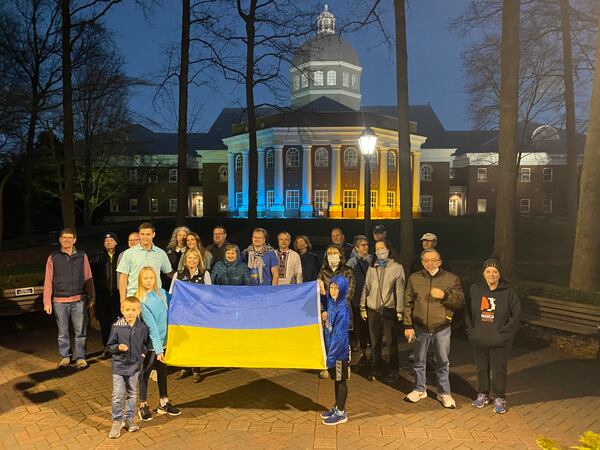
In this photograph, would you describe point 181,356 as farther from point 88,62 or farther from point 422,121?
point 422,121

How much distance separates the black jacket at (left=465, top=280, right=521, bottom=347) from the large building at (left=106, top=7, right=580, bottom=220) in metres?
32.2

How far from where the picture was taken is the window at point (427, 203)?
5509cm

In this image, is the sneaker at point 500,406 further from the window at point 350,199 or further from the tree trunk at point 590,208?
the window at point 350,199

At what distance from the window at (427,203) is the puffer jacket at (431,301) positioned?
51091 mm

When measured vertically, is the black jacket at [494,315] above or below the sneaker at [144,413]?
above

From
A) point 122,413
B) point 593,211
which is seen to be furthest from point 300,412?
point 593,211

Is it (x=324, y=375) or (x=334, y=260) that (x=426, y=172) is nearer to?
(x=324, y=375)

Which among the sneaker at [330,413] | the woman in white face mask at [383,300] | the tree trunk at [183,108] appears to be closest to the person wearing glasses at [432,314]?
the woman in white face mask at [383,300]

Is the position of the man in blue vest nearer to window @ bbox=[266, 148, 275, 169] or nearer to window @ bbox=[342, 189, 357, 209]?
window @ bbox=[342, 189, 357, 209]

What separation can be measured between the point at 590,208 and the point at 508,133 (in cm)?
229

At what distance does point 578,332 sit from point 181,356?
247 inches

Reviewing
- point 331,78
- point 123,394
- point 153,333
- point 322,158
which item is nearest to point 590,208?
point 153,333

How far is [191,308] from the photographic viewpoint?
5.84 m

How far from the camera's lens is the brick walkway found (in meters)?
4.73
